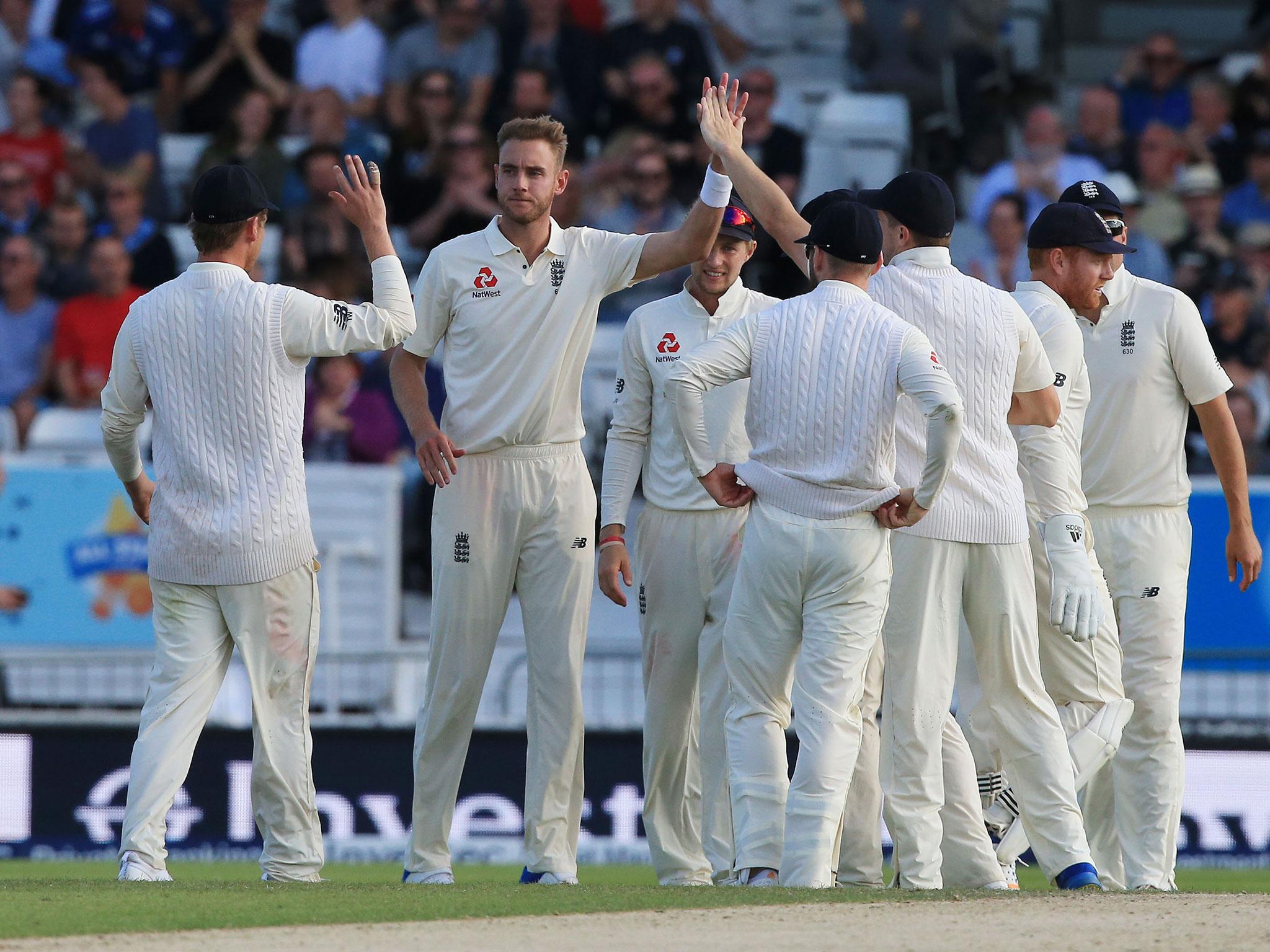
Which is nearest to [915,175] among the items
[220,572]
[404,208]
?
[220,572]

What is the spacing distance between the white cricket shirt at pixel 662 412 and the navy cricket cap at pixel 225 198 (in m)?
1.64

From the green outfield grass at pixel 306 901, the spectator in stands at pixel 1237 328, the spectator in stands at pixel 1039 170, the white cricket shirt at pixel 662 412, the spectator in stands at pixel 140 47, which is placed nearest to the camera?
the green outfield grass at pixel 306 901

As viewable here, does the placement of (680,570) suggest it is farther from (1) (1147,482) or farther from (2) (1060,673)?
(1) (1147,482)

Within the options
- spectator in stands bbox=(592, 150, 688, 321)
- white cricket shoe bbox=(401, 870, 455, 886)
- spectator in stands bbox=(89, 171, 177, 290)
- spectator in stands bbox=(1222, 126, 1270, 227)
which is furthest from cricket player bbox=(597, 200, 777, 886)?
spectator in stands bbox=(1222, 126, 1270, 227)

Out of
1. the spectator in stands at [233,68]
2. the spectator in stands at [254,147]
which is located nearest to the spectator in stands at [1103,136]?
the spectator in stands at [254,147]

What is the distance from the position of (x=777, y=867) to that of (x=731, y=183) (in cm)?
233

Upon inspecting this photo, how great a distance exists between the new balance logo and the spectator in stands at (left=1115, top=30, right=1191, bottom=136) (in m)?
7.86

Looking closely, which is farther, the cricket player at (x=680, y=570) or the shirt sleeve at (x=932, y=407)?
the cricket player at (x=680, y=570)

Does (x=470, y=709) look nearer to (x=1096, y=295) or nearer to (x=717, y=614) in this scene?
(x=717, y=614)

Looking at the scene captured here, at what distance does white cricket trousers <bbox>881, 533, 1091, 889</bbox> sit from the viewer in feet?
18.1

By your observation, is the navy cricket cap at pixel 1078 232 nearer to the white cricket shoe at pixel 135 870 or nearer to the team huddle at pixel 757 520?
the team huddle at pixel 757 520

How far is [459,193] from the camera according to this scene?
43.1 ft

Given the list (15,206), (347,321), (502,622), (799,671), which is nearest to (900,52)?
(15,206)

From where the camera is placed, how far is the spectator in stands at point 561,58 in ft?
46.1
